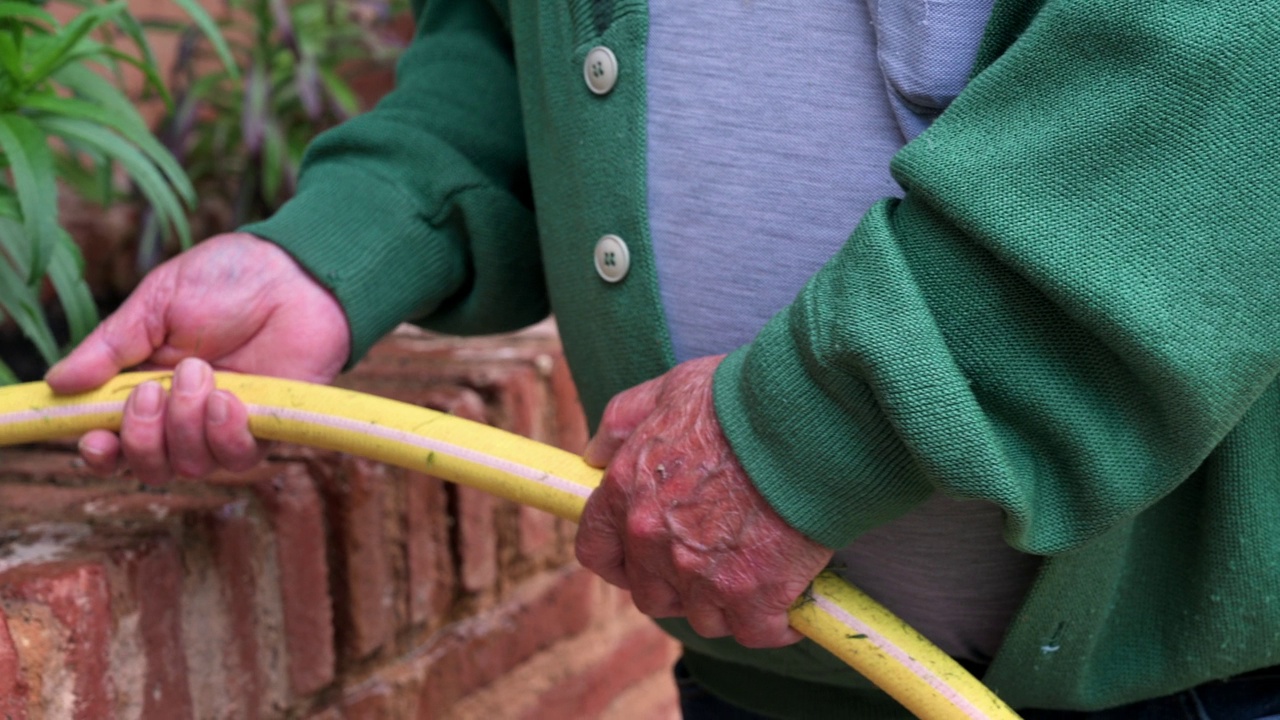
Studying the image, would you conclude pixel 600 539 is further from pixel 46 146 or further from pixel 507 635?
pixel 507 635

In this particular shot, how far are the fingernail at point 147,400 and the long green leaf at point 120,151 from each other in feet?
1.01

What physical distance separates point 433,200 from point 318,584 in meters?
0.37

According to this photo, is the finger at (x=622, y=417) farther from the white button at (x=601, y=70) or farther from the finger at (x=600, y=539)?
the white button at (x=601, y=70)

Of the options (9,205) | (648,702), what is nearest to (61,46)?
(9,205)

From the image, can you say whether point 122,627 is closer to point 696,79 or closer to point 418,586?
point 418,586

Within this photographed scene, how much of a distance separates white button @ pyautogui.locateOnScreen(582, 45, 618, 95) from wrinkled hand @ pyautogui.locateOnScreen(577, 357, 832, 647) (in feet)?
0.72

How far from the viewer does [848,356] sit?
0.65 metres

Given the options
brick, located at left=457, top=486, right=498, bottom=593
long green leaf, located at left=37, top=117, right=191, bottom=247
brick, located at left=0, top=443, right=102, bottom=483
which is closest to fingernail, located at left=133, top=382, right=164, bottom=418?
brick, located at left=0, top=443, right=102, bottom=483

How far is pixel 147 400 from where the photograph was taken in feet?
3.04

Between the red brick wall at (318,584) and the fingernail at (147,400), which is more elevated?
the fingernail at (147,400)

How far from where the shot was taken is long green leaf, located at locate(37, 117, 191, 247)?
110 cm

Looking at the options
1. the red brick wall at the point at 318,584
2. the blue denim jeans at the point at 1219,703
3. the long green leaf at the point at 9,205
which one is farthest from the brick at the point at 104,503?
the blue denim jeans at the point at 1219,703

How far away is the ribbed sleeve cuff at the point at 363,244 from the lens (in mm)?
1024

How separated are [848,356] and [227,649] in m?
0.64
